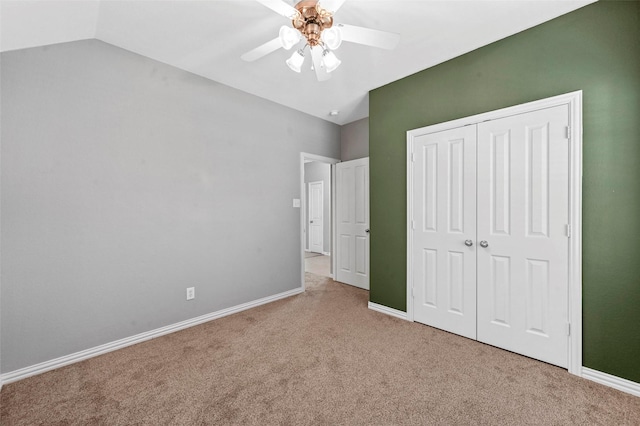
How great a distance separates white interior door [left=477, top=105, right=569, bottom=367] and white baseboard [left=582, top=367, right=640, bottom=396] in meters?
0.13

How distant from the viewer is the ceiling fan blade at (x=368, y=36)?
1559 mm

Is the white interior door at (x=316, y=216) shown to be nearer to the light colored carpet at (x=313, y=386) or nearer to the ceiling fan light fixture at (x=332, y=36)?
the light colored carpet at (x=313, y=386)

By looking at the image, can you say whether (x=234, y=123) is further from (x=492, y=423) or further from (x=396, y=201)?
(x=492, y=423)

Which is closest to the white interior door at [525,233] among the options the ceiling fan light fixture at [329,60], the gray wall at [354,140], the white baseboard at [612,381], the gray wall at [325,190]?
the white baseboard at [612,381]

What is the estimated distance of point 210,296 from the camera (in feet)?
9.82

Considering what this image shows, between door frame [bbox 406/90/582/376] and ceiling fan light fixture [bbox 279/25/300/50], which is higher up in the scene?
ceiling fan light fixture [bbox 279/25/300/50]

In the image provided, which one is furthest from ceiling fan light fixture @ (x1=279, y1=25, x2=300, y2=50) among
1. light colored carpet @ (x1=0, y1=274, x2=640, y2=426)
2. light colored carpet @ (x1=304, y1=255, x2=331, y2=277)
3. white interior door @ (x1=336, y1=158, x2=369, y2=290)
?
light colored carpet @ (x1=304, y1=255, x2=331, y2=277)

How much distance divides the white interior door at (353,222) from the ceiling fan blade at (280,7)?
2.70 meters

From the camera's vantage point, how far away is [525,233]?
7.16 feet

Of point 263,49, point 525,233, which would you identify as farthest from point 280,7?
point 525,233

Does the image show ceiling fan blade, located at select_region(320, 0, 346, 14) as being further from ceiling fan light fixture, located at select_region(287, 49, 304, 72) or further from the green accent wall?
the green accent wall

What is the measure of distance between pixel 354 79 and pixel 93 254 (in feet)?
9.89

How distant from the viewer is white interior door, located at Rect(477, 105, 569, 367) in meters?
2.02

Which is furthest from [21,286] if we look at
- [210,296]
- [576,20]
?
[576,20]
